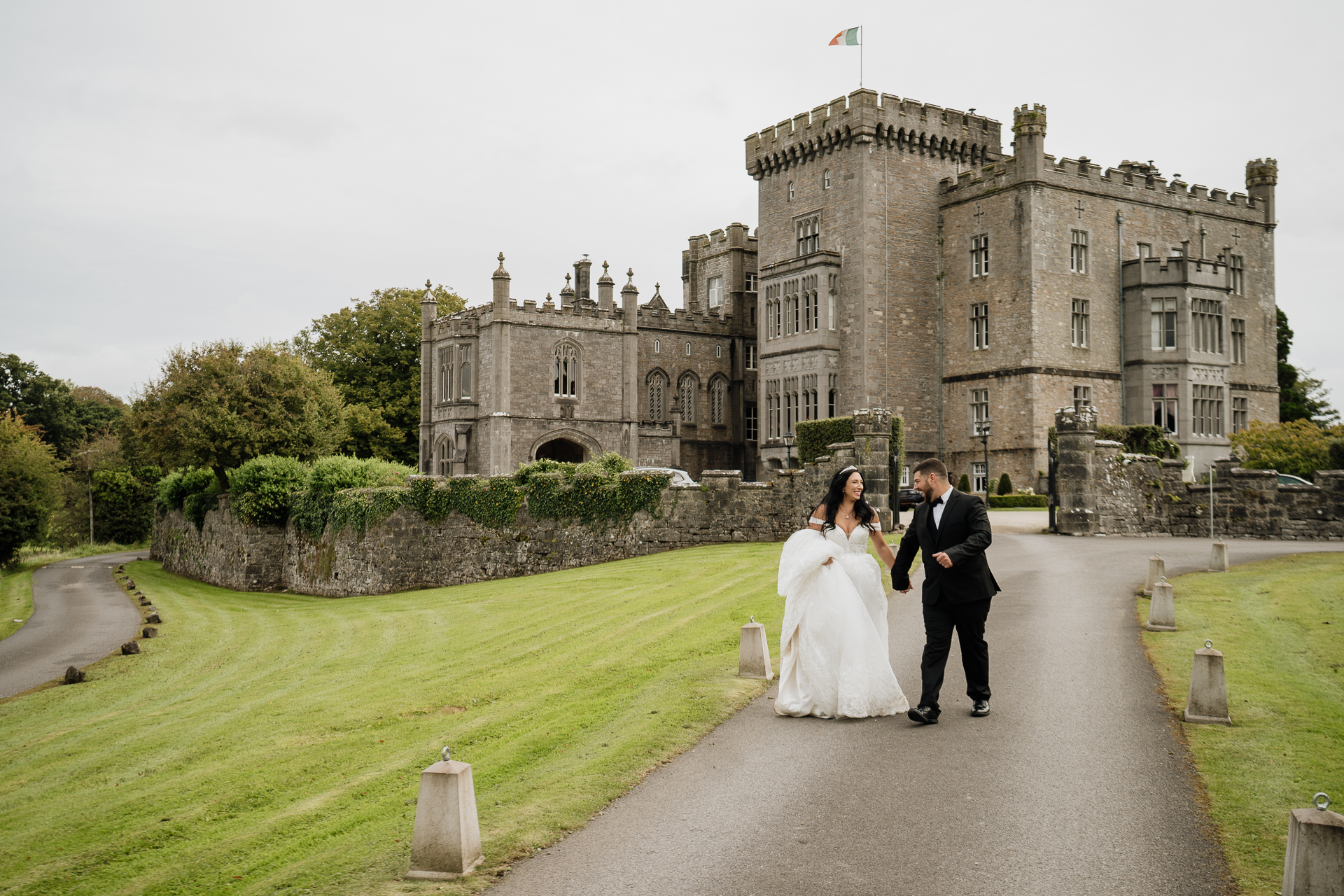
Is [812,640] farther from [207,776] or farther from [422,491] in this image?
[422,491]

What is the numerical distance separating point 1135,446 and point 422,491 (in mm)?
25352

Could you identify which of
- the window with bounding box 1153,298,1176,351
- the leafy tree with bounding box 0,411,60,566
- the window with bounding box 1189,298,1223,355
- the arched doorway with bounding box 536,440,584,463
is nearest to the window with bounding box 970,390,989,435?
the window with bounding box 1153,298,1176,351

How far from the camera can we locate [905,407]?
139ft

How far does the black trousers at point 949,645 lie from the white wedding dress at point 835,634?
15.1 inches

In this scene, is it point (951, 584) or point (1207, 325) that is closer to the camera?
point (951, 584)

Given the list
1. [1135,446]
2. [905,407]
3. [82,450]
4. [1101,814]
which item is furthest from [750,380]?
[1101,814]

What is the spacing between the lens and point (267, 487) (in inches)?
1390

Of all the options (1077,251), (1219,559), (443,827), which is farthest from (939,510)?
(1077,251)

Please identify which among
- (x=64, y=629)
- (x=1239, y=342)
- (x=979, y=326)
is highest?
(x=979, y=326)

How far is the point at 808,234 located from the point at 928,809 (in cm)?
4109

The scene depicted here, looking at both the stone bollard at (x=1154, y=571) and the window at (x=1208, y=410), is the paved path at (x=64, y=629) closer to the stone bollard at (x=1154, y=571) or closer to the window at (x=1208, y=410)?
the stone bollard at (x=1154, y=571)

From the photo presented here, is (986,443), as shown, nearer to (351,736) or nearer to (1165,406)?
(1165,406)

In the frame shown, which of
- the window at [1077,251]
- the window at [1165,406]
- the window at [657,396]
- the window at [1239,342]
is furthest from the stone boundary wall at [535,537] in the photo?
the window at [1239,342]

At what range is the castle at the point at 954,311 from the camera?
1574 inches
